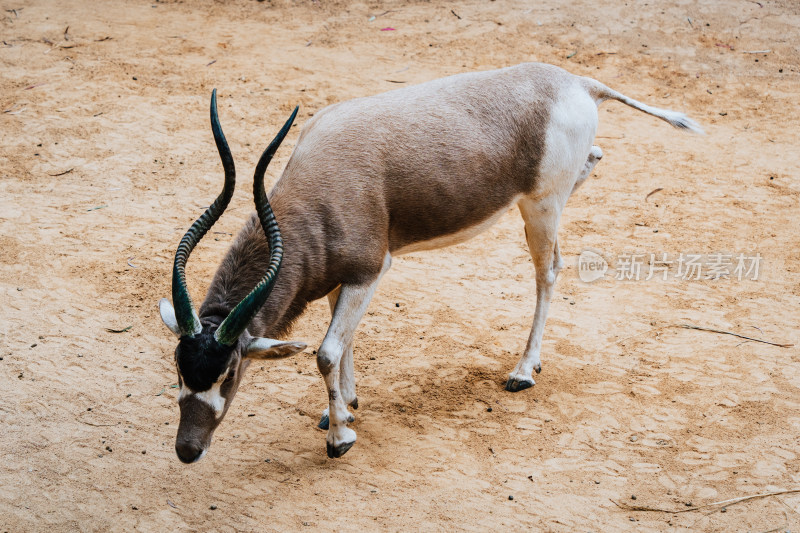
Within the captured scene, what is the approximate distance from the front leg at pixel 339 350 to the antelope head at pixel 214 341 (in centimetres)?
45

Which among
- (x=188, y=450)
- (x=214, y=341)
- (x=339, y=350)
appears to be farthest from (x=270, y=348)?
(x=188, y=450)

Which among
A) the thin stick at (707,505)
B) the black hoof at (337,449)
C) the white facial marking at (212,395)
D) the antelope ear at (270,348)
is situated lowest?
the black hoof at (337,449)

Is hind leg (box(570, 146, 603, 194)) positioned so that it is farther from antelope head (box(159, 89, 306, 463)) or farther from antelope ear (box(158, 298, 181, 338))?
antelope ear (box(158, 298, 181, 338))

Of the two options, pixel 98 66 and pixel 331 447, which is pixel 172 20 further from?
pixel 331 447

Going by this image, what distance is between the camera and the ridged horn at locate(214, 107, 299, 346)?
14.5 feet

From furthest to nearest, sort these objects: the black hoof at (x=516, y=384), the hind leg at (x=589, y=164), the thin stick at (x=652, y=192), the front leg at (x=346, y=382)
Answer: the thin stick at (x=652, y=192), the hind leg at (x=589, y=164), the black hoof at (x=516, y=384), the front leg at (x=346, y=382)

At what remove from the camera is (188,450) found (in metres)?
4.61

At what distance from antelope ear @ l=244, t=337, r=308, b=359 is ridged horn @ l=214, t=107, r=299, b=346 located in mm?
168

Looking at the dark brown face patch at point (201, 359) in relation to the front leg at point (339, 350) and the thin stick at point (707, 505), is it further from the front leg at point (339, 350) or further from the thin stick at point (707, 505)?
the thin stick at point (707, 505)

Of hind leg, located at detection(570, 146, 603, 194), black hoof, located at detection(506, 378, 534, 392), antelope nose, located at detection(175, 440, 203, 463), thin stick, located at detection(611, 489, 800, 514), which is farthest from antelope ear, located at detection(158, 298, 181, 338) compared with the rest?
hind leg, located at detection(570, 146, 603, 194)

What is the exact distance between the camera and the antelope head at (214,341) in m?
4.46
